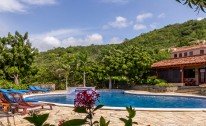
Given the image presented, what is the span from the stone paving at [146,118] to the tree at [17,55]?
1992cm

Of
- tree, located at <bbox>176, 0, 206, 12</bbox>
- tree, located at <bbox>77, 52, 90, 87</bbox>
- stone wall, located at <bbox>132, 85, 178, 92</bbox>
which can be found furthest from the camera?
tree, located at <bbox>77, 52, 90, 87</bbox>

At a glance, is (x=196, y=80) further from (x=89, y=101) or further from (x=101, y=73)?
(x=89, y=101)

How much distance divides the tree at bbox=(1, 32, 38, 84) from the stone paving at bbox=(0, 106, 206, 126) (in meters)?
19.9

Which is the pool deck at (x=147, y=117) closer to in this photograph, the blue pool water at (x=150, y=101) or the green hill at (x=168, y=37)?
the blue pool water at (x=150, y=101)

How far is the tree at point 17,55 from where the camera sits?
106 ft

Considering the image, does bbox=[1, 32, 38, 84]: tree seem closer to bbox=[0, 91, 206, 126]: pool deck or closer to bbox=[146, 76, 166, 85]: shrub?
bbox=[146, 76, 166, 85]: shrub

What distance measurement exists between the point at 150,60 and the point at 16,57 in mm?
12901

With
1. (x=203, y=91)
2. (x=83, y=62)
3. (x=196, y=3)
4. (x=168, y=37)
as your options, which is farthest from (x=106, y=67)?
(x=168, y=37)

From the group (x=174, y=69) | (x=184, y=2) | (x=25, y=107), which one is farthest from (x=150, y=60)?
(x=184, y=2)

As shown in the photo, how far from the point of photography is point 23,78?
34188 millimetres

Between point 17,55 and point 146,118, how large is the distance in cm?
2295

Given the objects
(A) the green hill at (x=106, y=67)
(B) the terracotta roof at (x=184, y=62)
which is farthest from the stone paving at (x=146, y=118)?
(A) the green hill at (x=106, y=67)

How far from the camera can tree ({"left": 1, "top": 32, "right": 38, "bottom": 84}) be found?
32.4m

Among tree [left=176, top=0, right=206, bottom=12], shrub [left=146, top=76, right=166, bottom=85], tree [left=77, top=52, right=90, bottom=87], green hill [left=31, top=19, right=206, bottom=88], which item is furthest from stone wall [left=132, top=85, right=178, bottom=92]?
tree [left=176, top=0, right=206, bottom=12]
